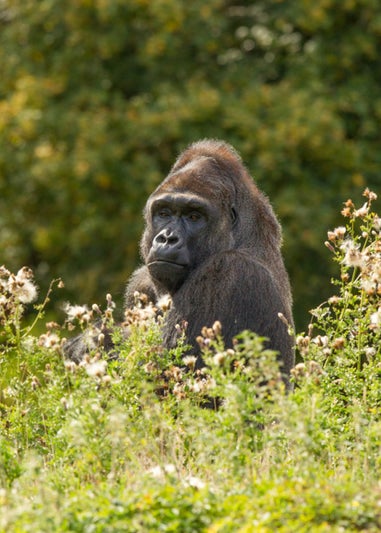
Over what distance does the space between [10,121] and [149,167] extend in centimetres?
234

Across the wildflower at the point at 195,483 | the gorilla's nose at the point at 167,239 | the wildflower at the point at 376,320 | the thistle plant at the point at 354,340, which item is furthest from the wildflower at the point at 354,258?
the gorilla's nose at the point at 167,239

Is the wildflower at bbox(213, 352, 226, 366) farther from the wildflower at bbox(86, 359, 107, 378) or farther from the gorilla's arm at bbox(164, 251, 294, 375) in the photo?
the gorilla's arm at bbox(164, 251, 294, 375)

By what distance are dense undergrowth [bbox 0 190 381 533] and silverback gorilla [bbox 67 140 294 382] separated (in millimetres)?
801

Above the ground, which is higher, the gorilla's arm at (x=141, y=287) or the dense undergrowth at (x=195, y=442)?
the gorilla's arm at (x=141, y=287)

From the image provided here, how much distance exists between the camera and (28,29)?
57.0ft

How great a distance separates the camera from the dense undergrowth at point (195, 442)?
407 cm

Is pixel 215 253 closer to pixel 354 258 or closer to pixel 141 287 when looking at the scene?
pixel 141 287

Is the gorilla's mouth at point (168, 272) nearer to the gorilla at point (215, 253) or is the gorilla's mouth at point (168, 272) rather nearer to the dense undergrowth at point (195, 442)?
the gorilla at point (215, 253)

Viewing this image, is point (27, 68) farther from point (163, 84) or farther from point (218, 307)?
point (218, 307)

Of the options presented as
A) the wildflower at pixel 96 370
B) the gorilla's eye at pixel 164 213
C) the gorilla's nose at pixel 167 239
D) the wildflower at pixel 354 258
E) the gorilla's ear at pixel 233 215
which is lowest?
the wildflower at pixel 96 370

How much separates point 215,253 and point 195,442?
207cm

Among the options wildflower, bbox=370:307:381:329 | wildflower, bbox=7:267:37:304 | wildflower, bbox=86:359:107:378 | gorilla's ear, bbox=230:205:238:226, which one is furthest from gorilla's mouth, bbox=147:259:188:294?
wildflower, bbox=86:359:107:378

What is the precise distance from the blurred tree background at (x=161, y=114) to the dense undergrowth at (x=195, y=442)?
9603mm

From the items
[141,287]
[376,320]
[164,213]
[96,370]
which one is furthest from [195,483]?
[141,287]
